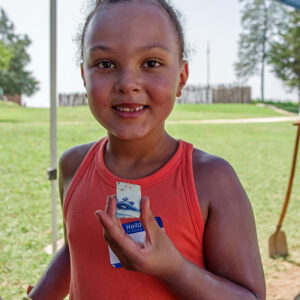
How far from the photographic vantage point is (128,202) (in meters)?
0.79

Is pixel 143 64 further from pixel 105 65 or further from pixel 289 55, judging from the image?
pixel 289 55

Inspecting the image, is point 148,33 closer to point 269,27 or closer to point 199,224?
point 199,224

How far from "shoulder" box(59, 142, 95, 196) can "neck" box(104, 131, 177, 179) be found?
0.15 metres

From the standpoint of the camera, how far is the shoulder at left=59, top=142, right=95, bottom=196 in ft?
3.99

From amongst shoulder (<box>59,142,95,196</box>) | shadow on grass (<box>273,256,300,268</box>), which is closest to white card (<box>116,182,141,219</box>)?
shoulder (<box>59,142,95,196</box>)

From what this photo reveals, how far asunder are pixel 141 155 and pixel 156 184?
0.41 ft

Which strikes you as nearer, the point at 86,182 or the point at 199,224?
the point at 199,224

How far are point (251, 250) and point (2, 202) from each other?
4823mm

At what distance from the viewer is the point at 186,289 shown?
823mm

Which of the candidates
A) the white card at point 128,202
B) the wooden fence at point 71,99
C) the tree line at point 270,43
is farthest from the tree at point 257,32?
the white card at point 128,202

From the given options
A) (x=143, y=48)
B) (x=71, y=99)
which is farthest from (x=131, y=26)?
(x=71, y=99)

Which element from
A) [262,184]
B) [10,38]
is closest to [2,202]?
[262,184]

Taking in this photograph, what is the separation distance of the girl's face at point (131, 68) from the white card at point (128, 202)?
0.18 meters

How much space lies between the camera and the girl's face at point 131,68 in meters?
0.91
